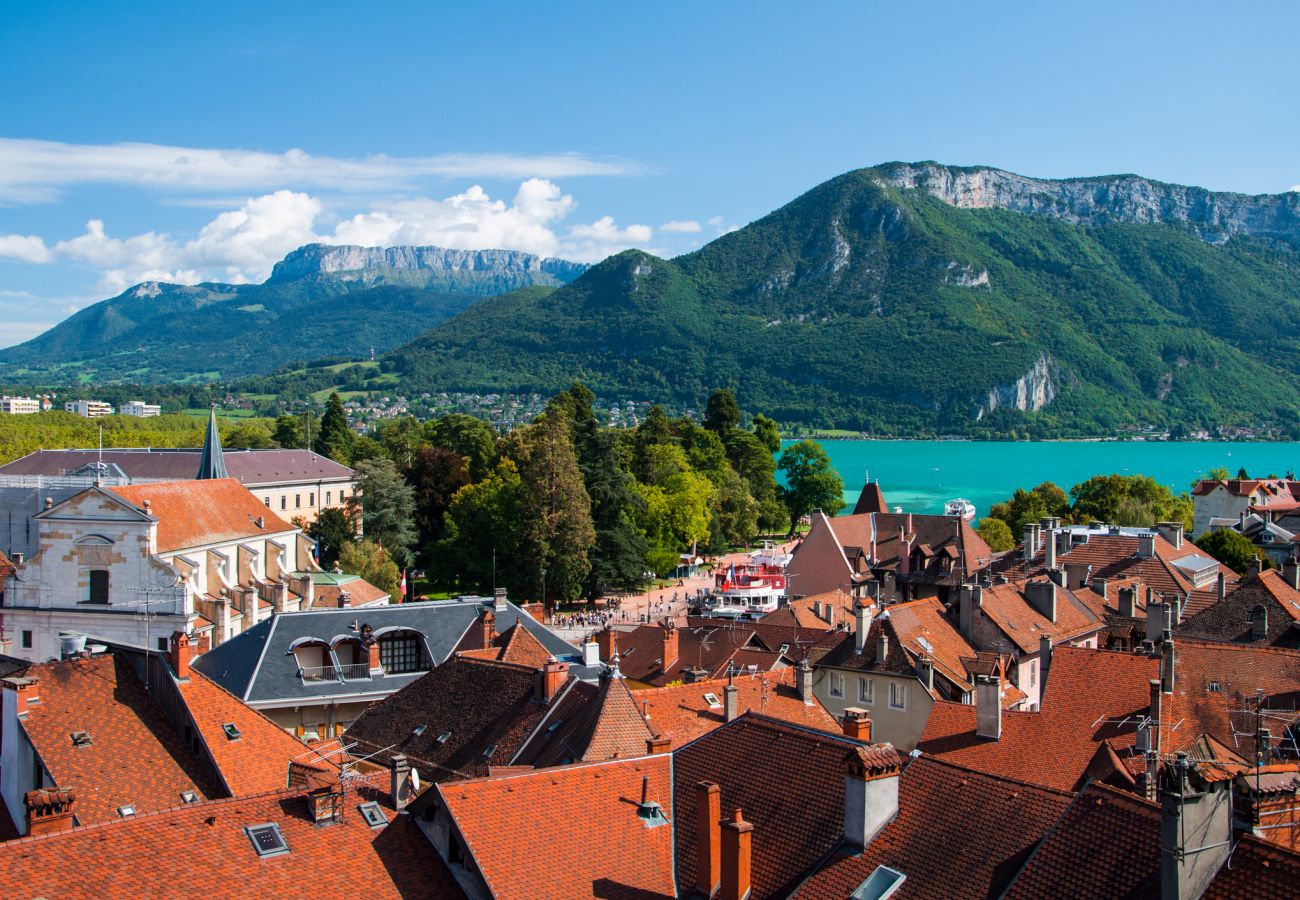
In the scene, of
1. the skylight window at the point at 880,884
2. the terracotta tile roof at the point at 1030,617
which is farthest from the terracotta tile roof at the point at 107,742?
the terracotta tile roof at the point at 1030,617

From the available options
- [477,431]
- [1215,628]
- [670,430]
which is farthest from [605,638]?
[670,430]

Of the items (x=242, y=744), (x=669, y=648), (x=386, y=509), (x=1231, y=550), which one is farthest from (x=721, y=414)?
(x=242, y=744)

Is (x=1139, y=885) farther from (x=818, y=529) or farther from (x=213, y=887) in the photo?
(x=818, y=529)

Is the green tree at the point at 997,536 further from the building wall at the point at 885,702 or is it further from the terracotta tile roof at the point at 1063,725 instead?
the terracotta tile roof at the point at 1063,725

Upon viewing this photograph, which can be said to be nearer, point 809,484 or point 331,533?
point 331,533

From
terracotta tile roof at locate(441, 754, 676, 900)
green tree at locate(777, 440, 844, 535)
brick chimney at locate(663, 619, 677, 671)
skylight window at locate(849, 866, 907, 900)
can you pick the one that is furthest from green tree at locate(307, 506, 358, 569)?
skylight window at locate(849, 866, 907, 900)

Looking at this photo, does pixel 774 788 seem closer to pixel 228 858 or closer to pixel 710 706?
pixel 228 858

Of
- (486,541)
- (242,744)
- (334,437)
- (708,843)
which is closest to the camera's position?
(708,843)
